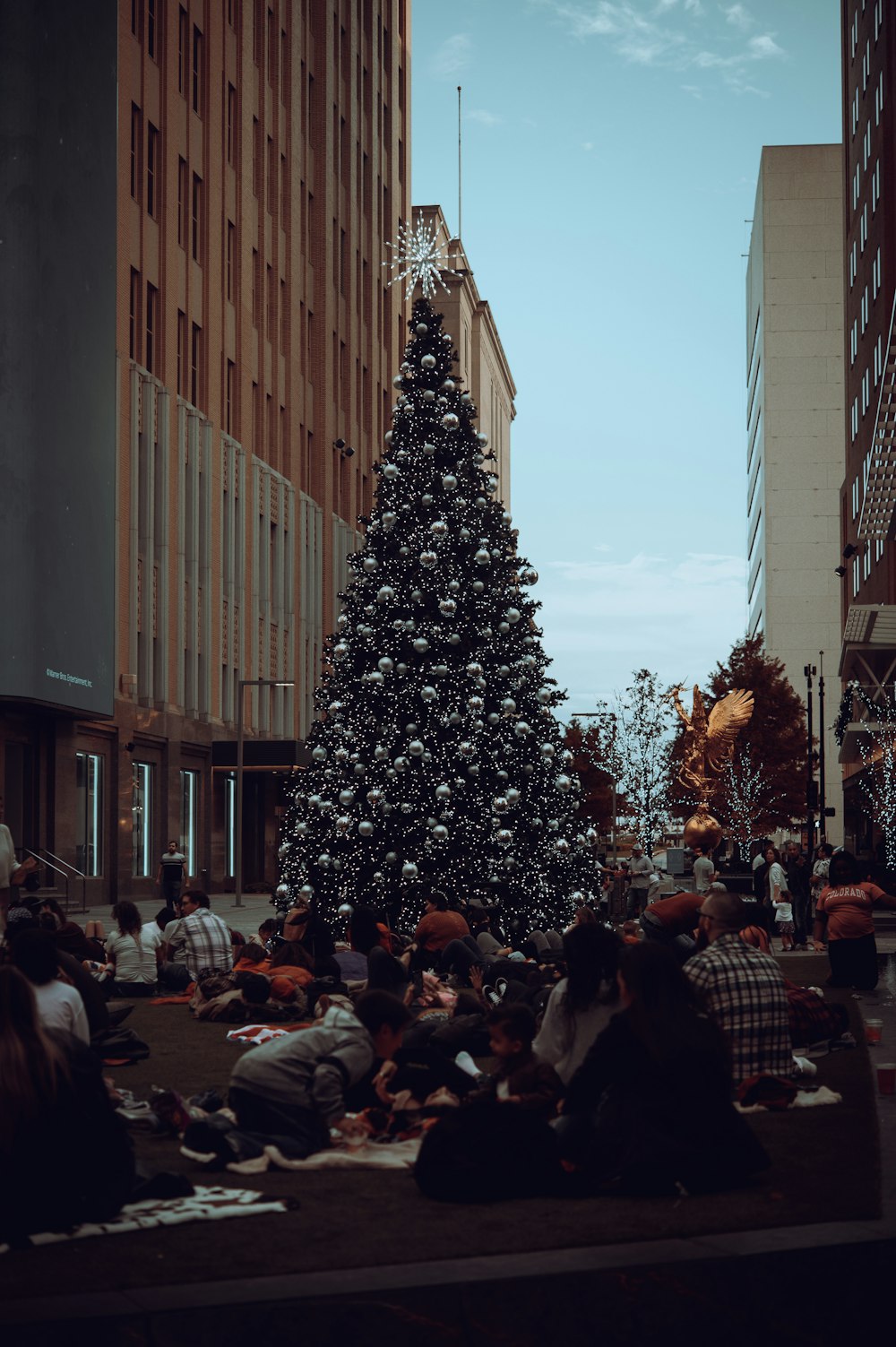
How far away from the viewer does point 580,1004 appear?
9891 mm

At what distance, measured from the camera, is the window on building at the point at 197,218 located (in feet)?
159

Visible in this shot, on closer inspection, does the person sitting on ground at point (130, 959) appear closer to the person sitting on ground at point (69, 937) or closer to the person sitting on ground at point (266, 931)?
the person sitting on ground at point (69, 937)

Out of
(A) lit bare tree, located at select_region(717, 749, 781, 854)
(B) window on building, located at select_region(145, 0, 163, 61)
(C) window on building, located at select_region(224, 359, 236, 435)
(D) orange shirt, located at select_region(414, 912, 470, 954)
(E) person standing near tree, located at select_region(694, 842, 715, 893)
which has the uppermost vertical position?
(B) window on building, located at select_region(145, 0, 163, 61)

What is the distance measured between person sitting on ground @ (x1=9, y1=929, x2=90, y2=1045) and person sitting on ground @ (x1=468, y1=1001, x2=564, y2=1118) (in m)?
2.40

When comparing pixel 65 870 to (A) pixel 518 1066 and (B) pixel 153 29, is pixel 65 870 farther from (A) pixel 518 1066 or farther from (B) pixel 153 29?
(A) pixel 518 1066

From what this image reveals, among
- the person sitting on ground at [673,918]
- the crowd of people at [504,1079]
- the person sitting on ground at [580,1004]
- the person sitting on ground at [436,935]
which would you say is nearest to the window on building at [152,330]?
the person sitting on ground at [436,935]

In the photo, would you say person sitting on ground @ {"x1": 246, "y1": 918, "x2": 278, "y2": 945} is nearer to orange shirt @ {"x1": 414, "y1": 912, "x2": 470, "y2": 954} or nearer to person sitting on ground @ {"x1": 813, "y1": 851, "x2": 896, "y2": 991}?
orange shirt @ {"x1": 414, "y1": 912, "x2": 470, "y2": 954}

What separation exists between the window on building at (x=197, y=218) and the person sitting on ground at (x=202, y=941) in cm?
3158

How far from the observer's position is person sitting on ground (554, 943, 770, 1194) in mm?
8438

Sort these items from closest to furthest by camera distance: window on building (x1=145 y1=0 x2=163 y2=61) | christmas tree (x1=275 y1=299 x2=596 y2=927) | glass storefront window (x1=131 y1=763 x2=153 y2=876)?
christmas tree (x1=275 y1=299 x2=596 y2=927), glass storefront window (x1=131 y1=763 x2=153 y2=876), window on building (x1=145 y1=0 x2=163 y2=61)

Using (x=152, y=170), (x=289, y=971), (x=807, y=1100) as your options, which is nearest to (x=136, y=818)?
(x=152, y=170)

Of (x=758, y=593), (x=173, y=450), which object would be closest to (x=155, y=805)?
(x=173, y=450)

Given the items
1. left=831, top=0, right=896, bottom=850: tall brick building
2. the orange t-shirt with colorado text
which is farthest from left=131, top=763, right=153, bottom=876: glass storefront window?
the orange t-shirt with colorado text

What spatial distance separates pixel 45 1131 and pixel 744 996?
203 inches
